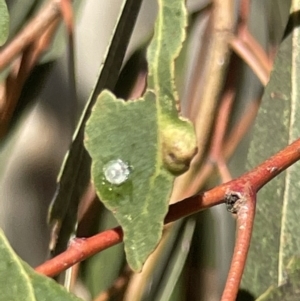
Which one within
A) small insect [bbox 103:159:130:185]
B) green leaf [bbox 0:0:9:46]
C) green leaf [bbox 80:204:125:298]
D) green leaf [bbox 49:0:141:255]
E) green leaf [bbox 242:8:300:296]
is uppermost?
green leaf [bbox 0:0:9:46]

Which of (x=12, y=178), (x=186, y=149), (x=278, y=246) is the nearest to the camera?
(x=186, y=149)

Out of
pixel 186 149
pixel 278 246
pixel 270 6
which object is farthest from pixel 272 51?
pixel 186 149

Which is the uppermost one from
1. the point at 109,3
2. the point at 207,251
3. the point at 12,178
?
the point at 109,3

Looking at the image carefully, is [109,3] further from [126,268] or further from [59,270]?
[59,270]

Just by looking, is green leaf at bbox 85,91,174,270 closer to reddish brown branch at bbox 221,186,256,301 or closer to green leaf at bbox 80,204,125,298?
reddish brown branch at bbox 221,186,256,301

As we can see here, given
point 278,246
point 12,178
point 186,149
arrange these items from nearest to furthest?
point 186,149 → point 278,246 → point 12,178

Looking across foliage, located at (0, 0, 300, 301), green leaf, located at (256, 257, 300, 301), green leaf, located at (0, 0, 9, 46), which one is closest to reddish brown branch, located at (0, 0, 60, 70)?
foliage, located at (0, 0, 300, 301)
